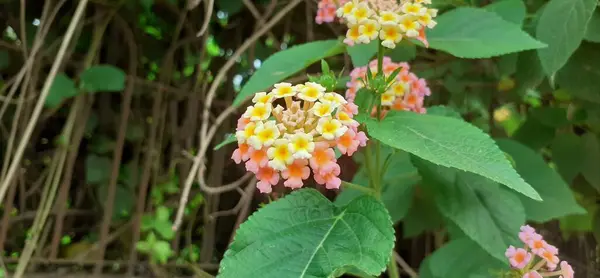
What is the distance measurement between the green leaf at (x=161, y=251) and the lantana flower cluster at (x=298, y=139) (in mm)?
575

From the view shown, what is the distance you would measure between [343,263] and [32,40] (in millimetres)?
792

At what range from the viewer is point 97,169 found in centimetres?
100

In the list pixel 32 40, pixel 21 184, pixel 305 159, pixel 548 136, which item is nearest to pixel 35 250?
pixel 21 184

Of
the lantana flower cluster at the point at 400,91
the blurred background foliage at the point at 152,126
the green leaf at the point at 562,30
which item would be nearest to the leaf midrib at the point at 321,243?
the lantana flower cluster at the point at 400,91

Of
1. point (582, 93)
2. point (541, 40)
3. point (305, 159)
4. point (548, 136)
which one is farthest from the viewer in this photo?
point (548, 136)

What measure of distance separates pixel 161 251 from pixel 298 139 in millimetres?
616

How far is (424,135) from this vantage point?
470 mm

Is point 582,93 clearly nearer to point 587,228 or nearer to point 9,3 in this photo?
point 587,228

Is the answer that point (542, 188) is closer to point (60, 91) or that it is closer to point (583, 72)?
point (583, 72)

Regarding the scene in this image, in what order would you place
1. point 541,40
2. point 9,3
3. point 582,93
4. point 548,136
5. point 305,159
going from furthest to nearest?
point 9,3 < point 548,136 < point 582,93 < point 541,40 < point 305,159

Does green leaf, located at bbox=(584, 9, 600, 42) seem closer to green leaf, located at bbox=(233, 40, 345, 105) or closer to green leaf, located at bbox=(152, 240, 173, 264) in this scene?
green leaf, located at bbox=(233, 40, 345, 105)

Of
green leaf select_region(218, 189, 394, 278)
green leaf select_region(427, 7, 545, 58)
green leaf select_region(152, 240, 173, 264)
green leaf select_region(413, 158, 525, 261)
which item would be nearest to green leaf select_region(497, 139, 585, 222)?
green leaf select_region(413, 158, 525, 261)

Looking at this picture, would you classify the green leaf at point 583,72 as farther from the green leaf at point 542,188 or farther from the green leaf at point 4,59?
the green leaf at point 4,59

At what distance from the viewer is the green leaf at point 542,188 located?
69cm
